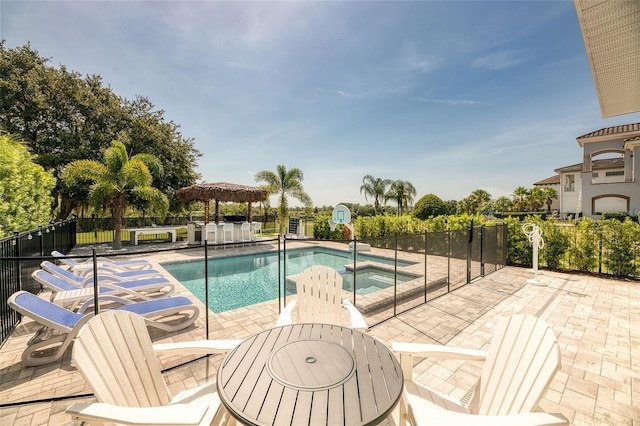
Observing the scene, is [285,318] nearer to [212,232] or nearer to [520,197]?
[212,232]

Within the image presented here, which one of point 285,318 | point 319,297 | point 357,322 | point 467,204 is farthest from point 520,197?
point 285,318

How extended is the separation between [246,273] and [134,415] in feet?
24.8

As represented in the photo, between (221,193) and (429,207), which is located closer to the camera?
(221,193)

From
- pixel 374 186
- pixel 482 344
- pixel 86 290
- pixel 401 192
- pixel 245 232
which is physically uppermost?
pixel 374 186

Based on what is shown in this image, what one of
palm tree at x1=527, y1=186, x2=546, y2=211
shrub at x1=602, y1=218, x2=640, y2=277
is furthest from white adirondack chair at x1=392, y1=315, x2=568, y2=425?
palm tree at x1=527, y1=186, x2=546, y2=211

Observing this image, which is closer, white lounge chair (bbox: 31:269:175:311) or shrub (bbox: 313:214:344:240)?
white lounge chair (bbox: 31:269:175:311)

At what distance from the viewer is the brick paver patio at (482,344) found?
2246 mm

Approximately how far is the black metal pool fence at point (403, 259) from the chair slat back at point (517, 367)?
1.91m

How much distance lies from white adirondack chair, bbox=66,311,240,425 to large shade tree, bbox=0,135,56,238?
4647 mm

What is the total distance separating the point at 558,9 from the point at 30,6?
15180 millimetres

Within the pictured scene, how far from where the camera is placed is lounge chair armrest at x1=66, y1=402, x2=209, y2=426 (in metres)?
1.09

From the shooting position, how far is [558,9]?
A: 696 cm

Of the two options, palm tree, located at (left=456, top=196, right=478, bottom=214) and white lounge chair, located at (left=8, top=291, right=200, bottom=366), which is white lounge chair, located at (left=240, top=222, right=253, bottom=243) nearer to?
white lounge chair, located at (left=8, top=291, right=200, bottom=366)

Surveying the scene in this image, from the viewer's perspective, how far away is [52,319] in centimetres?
294
